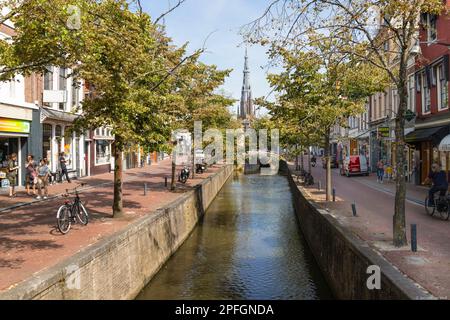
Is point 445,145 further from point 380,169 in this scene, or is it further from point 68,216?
point 68,216

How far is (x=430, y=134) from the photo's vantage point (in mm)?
22500

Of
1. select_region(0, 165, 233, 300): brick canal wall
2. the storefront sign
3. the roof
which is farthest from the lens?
the roof

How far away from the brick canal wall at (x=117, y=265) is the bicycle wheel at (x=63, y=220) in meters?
1.76

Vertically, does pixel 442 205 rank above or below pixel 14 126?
below

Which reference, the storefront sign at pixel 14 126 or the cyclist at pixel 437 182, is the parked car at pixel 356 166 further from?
the storefront sign at pixel 14 126

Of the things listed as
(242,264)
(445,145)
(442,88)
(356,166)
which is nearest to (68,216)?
(242,264)

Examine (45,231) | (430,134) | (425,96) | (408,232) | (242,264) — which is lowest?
(242,264)

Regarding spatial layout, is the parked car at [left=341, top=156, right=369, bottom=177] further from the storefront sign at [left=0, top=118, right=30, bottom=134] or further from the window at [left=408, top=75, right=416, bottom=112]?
the storefront sign at [left=0, top=118, right=30, bottom=134]

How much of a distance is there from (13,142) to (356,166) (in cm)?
2506

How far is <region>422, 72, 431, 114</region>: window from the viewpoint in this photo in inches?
973

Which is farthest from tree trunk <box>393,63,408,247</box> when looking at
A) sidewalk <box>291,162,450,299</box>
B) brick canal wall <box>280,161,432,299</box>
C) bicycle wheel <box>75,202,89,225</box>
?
bicycle wheel <box>75,202,89,225</box>

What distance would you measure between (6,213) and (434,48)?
22284mm

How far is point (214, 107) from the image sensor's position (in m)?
23.4
